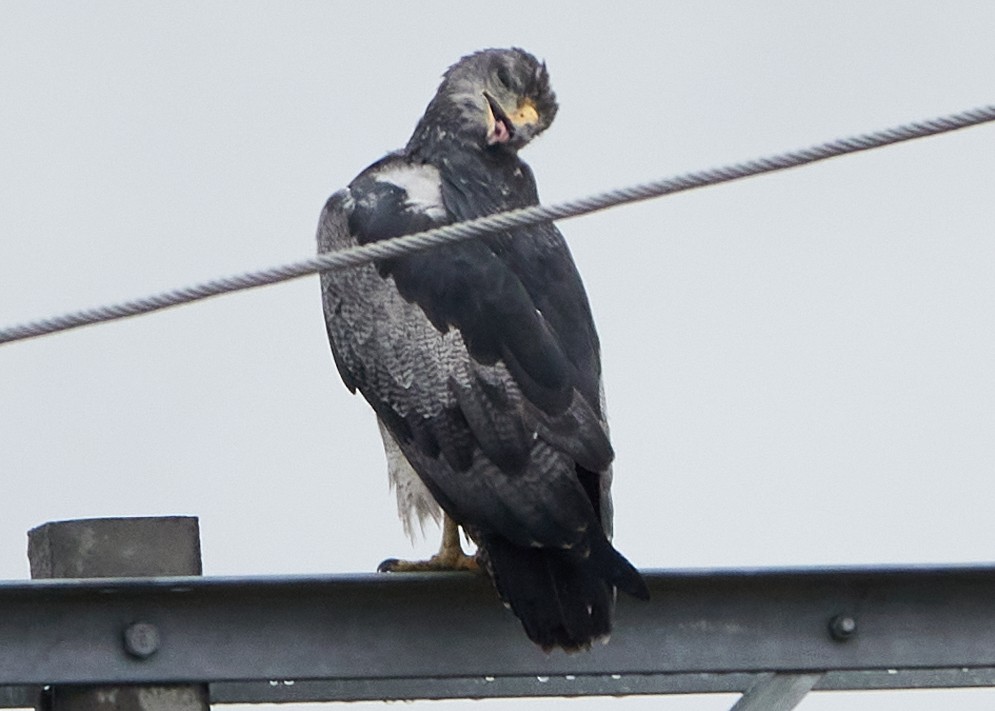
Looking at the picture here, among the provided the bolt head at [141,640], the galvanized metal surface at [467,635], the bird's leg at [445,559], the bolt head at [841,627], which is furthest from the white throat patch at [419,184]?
the bolt head at [141,640]

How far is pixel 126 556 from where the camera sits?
461cm

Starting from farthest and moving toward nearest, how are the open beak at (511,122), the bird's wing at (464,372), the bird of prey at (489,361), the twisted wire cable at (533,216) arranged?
the open beak at (511,122)
the bird's wing at (464,372)
the bird of prey at (489,361)
the twisted wire cable at (533,216)

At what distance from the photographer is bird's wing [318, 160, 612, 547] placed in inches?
208

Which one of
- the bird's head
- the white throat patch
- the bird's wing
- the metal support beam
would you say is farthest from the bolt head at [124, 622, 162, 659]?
the bird's head

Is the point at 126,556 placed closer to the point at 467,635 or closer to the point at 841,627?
the point at 467,635

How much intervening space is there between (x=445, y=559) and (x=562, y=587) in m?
1.34

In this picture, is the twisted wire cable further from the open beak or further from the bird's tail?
the open beak

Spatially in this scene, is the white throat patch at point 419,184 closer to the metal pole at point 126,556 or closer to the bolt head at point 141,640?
the metal pole at point 126,556

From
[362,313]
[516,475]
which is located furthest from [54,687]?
[362,313]

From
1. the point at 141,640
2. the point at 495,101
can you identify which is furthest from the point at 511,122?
the point at 141,640

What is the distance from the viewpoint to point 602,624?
15.3 feet

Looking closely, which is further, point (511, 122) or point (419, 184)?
point (511, 122)

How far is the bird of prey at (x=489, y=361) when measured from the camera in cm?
504

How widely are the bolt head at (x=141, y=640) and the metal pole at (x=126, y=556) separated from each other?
1 cm
